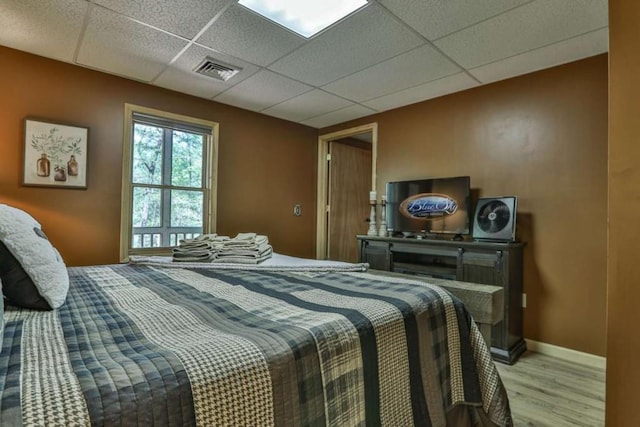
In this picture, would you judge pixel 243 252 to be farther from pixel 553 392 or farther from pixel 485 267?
pixel 553 392

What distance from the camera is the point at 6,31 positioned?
2223 mm

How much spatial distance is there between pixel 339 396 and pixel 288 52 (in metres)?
2.40

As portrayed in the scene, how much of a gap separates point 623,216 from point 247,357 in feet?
3.55

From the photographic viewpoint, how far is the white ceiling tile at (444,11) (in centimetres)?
189

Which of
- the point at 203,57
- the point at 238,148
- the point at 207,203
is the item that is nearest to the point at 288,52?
the point at 203,57

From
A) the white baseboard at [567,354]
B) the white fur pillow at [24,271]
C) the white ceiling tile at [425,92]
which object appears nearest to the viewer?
the white fur pillow at [24,271]

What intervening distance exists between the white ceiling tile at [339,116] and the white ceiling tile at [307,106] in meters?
0.11

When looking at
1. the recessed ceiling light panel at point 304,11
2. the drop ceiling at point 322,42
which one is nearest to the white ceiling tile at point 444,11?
the drop ceiling at point 322,42

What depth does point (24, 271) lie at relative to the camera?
1043 millimetres

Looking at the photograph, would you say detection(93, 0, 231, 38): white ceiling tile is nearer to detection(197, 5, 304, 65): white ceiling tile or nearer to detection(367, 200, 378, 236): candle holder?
detection(197, 5, 304, 65): white ceiling tile

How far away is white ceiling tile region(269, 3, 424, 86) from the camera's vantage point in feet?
6.84

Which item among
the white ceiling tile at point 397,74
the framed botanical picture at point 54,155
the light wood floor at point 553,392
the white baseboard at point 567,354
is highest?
the white ceiling tile at point 397,74

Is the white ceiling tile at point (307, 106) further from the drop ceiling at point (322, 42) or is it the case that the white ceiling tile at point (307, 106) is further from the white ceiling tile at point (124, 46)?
the white ceiling tile at point (124, 46)

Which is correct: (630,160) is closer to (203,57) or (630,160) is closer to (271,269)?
(271,269)
